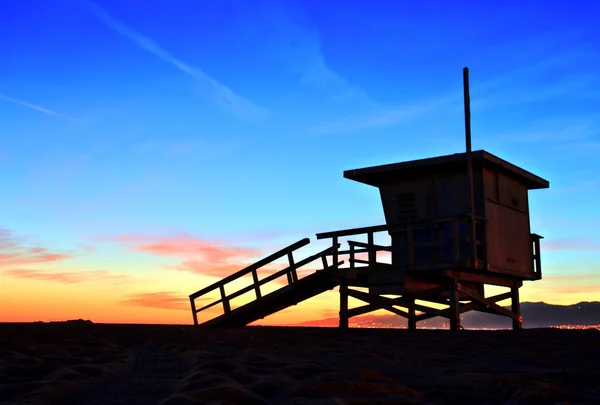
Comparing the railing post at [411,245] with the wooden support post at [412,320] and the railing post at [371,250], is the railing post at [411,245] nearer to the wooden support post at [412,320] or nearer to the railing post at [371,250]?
the railing post at [371,250]

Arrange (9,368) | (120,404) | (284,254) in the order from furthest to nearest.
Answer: (284,254)
(9,368)
(120,404)

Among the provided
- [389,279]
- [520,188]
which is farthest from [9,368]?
[520,188]

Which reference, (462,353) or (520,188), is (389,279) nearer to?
(520,188)

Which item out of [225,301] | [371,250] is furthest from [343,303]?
[225,301]

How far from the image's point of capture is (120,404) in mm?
6125

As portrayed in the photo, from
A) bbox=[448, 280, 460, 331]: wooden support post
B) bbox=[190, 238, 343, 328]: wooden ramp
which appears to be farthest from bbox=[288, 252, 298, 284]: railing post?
bbox=[448, 280, 460, 331]: wooden support post

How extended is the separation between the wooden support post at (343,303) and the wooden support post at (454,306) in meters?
2.97

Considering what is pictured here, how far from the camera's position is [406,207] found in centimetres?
2067

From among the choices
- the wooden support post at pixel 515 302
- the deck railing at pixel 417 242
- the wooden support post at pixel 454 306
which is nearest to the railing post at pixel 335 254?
the deck railing at pixel 417 242

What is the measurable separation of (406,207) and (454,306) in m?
3.43

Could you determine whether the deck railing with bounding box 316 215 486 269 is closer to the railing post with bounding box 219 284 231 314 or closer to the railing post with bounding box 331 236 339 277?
the railing post with bounding box 331 236 339 277

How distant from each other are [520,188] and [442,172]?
3.61 metres

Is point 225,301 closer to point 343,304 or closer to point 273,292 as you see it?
point 273,292

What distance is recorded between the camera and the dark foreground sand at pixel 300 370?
6.27 meters
